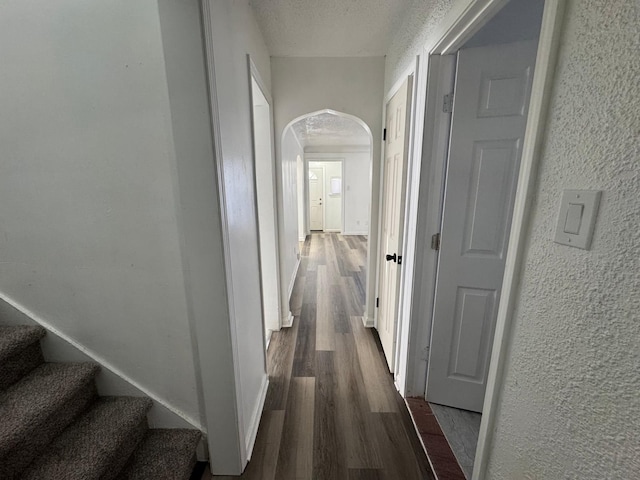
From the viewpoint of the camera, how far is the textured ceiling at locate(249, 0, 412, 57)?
1605 mm

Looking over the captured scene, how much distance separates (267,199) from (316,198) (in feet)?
18.8

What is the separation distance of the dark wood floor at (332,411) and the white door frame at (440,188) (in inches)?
10.5

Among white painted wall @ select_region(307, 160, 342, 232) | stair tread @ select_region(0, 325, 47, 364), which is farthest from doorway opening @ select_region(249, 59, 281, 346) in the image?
white painted wall @ select_region(307, 160, 342, 232)

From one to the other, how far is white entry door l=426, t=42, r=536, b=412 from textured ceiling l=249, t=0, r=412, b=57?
752 mm

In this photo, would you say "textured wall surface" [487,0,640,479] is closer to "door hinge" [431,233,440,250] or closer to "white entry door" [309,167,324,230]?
"door hinge" [431,233,440,250]

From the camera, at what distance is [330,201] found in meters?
7.80

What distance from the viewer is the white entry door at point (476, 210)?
129cm

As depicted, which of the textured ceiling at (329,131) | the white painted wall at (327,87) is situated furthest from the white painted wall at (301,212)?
the white painted wall at (327,87)

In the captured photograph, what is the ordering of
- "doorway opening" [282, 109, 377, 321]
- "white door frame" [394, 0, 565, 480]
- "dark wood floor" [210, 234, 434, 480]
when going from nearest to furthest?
"white door frame" [394, 0, 565, 480]
"dark wood floor" [210, 234, 434, 480]
"doorway opening" [282, 109, 377, 321]

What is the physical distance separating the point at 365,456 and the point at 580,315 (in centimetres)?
132

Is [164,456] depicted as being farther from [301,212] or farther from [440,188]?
[301,212]

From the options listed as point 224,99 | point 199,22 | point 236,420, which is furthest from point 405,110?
point 236,420

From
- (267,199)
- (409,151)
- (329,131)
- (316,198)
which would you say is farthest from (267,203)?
(316,198)

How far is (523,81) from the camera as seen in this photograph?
1.27 m
